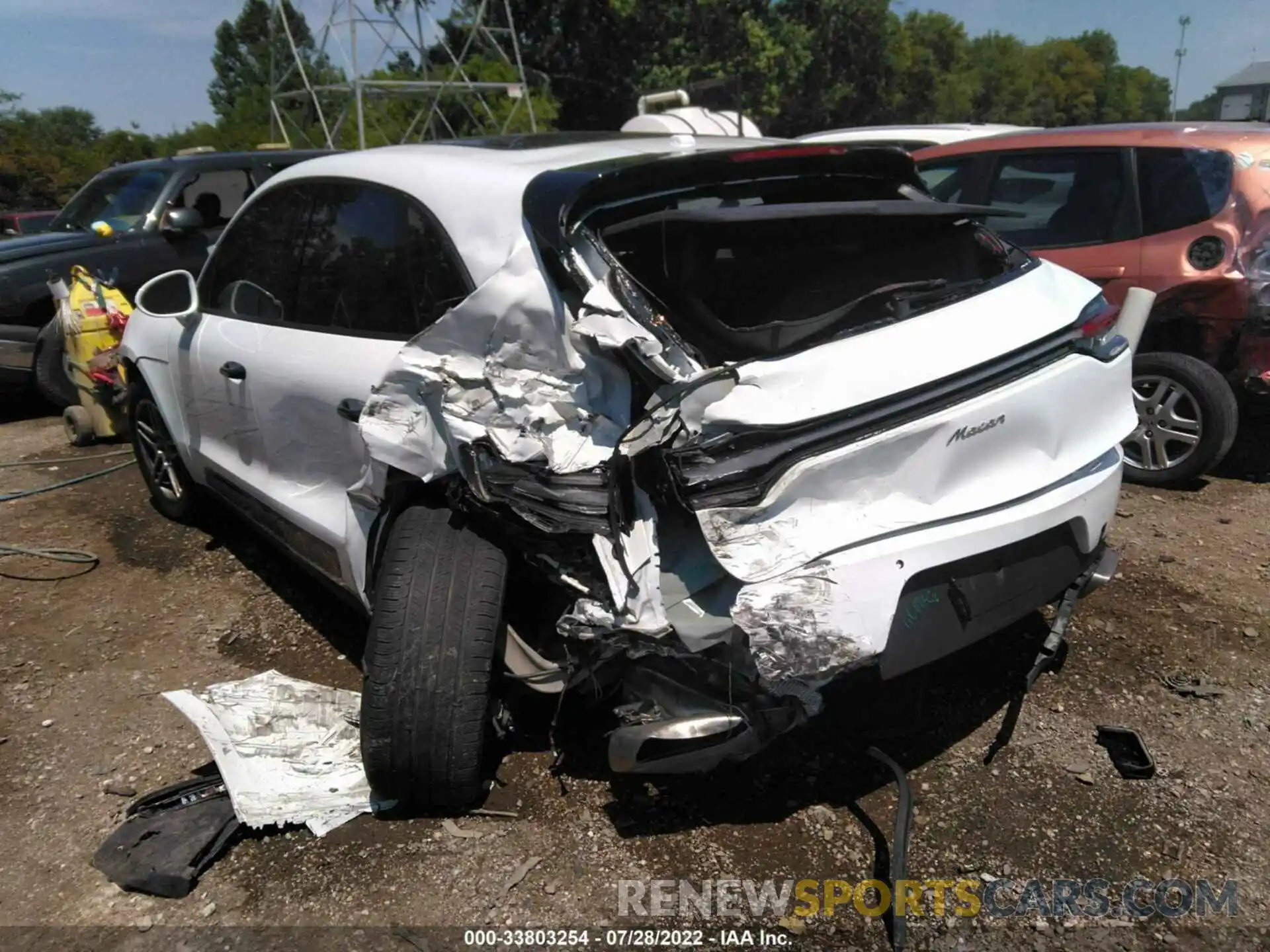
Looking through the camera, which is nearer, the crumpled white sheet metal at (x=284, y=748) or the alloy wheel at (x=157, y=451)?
the crumpled white sheet metal at (x=284, y=748)

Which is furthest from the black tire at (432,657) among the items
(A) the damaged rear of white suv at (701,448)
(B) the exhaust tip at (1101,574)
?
(B) the exhaust tip at (1101,574)

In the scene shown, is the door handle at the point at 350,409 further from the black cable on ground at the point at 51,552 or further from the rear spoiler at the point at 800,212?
the black cable on ground at the point at 51,552

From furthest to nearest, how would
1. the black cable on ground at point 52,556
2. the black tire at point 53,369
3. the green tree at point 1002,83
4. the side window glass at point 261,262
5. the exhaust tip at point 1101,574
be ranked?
1. the green tree at point 1002,83
2. the black tire at point 53,369
3. the black cable on ground at point 52,556
4. the side window glass at point 261,262
5. the exhaust tip at point 1101,574

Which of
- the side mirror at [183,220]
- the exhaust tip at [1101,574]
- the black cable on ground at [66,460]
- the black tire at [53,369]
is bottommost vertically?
the black cable on ground at [66,460]

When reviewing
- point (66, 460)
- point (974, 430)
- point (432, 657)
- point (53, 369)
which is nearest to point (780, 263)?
point (974, 430)

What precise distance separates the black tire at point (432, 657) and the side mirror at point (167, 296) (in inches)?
81.6

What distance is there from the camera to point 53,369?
7176 mm

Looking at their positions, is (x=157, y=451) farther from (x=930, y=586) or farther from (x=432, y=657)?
(x=930, y=586)

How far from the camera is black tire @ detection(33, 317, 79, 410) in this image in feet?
22.9

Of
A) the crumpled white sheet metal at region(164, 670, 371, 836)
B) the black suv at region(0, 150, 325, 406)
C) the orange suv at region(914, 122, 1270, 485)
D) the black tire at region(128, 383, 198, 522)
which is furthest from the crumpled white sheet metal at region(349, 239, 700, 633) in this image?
the black suv at region(0, 150, 325, 406)

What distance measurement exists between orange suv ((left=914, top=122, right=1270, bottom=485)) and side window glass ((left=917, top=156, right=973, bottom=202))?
1.76 feet

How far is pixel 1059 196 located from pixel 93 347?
5.75 m

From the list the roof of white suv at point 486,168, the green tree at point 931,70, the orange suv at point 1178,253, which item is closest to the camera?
the roof of white suv at point 486,168

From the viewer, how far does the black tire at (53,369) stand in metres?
6.98
